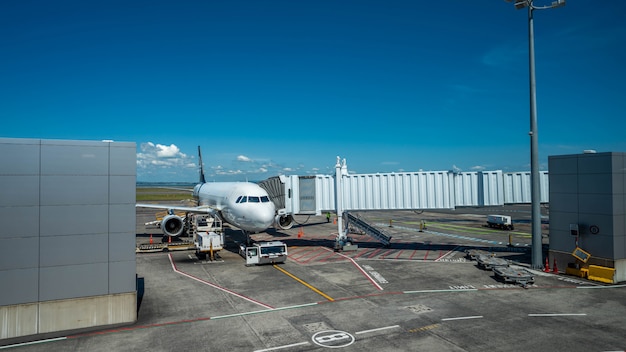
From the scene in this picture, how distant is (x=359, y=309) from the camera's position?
716 inches

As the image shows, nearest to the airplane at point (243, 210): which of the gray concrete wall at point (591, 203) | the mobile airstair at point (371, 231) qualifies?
the mobile airstair at point (371, 231)

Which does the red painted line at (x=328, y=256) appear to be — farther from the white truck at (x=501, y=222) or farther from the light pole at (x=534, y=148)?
the white truck at (x=501, y=222)

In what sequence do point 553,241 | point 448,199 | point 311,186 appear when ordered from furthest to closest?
point 311,186, point 448,199, point 553,241

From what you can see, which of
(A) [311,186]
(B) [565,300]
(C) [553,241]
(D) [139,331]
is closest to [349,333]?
(D) [139,331]

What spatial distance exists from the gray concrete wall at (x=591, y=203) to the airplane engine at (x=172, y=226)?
30641mm

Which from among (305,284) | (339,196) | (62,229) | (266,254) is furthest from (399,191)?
(62,229)

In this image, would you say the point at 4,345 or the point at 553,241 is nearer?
the point at 4,345

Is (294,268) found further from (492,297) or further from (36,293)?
(36,293)

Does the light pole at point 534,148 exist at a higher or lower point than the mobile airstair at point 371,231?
higher

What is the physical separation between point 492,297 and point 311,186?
742 inches

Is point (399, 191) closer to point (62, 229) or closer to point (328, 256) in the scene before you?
point (328, 256)

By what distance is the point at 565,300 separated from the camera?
19438 millimetres

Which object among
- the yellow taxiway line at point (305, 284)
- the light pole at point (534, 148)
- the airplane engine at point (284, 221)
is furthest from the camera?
the airplane engine at point (284, 221)

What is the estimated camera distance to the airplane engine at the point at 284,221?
119 ft
